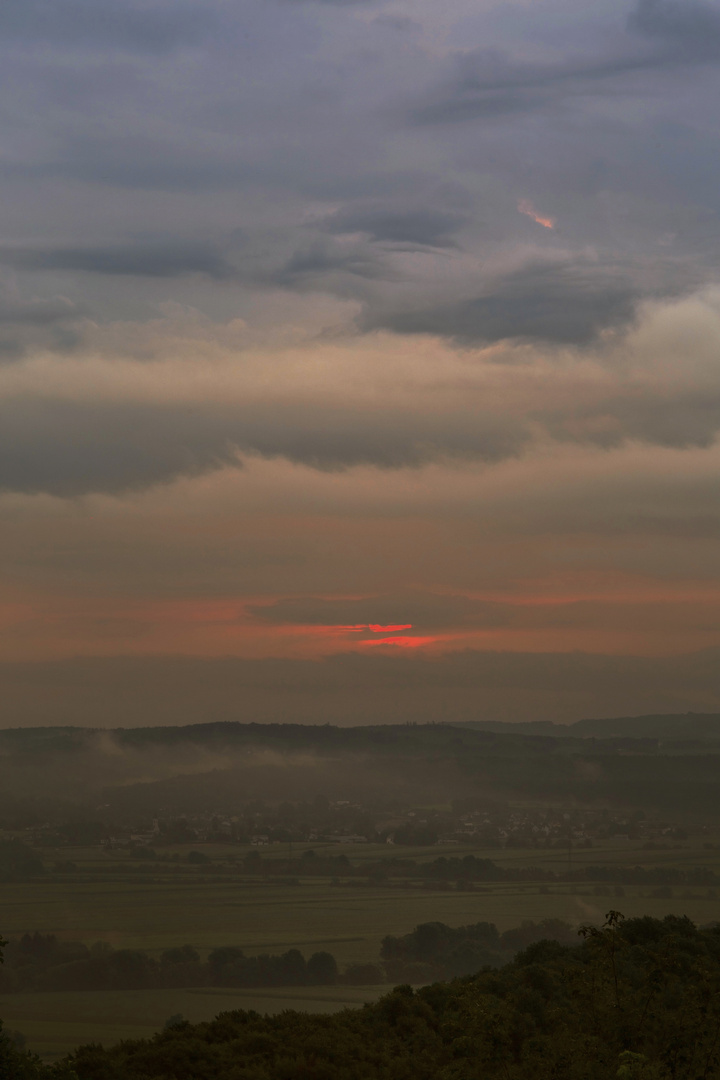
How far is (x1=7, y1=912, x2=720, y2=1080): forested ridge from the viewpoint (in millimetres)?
31359

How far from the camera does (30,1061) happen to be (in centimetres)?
2952

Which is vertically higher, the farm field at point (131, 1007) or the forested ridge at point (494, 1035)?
the forested ridge at point (494, 1035)

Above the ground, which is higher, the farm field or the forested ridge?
the forested ridge

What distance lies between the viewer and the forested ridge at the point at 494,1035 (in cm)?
3136

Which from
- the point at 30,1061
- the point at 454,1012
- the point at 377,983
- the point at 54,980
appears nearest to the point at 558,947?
the point at 454,1012

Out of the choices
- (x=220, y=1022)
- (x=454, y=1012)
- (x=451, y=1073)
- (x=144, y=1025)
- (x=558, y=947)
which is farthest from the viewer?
(x=144, y=1025)

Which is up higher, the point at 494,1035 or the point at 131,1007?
the point at 494,1035

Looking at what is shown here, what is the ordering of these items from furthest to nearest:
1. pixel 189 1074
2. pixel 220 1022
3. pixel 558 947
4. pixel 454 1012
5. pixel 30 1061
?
pixel 558 947 < pixel 220 1022 < pixel 454 1012 < pixel 189 1074 < pixel 30 1061

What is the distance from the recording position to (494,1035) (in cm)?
3359

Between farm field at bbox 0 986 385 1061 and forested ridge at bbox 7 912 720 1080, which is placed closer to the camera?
forested ridge at bbox 7 912 720 1080

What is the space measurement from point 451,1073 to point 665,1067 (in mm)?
6472

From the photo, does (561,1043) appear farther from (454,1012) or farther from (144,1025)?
(144,1025)

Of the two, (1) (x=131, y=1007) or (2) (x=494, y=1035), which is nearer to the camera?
(2) (x=494, y=1035)

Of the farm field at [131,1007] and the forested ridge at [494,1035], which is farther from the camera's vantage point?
the farm field at [131,1007]
